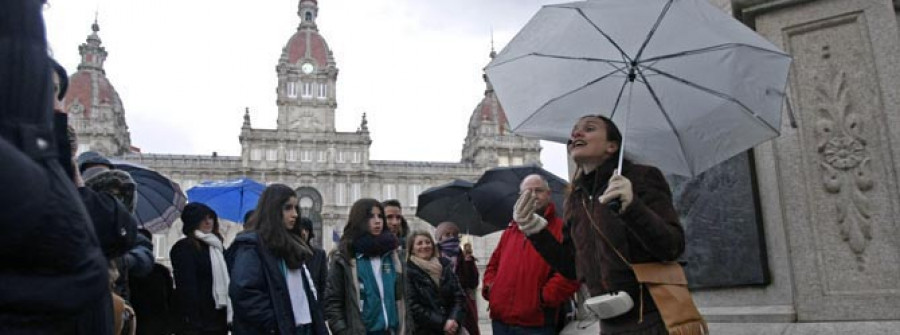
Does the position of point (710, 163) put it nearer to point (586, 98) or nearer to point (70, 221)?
point (586, 98)

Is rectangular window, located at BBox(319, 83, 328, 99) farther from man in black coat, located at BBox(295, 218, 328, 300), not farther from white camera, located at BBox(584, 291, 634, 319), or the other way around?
white camera, located at BBox(584, 291, 634, 319)

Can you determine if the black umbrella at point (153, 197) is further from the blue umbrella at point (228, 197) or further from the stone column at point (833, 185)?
the stone column at point (833, 185)

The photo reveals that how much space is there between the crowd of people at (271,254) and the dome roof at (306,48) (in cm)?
4541

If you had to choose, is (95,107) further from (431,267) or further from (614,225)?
(614,225)

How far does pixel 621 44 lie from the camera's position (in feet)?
9.80

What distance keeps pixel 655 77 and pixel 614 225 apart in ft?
2.86

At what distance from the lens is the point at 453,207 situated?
924cm

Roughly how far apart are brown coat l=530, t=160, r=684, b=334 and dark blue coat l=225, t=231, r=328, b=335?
1.95 m

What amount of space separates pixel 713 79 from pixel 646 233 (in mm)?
927


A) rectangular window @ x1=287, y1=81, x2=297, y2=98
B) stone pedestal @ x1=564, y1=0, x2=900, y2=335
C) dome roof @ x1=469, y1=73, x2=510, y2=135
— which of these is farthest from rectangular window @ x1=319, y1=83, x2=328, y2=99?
stone pedestal @ x1=564, y1=0, x2=900, y2=335

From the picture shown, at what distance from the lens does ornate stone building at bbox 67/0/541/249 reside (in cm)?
4616

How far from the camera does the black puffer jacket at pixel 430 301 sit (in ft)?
15.2

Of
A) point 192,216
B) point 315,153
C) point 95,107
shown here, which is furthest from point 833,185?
point 95,107

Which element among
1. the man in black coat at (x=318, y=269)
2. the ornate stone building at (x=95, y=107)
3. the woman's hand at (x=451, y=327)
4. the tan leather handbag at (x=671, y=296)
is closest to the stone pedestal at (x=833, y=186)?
the tan leather handbag at (x=671, y=296)
